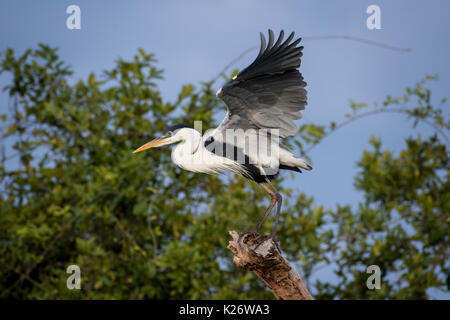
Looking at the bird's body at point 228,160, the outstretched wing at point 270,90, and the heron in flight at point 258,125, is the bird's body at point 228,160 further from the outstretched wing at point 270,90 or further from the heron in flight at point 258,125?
the outstretched wing at point 270,90

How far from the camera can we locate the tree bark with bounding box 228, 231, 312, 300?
3.85m

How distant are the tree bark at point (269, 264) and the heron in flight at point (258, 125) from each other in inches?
9.4

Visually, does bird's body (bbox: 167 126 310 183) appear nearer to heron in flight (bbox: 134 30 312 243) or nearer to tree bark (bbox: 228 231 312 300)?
heron in flight (bbox: 134 30 312 243)

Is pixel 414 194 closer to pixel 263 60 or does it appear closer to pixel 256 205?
pixel 256 205

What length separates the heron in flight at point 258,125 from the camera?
3.84 meters

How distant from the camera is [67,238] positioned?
6492 millimetres

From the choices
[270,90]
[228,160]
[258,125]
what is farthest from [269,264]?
[270,90]

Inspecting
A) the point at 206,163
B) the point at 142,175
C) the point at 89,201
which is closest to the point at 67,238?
the point at 89,201

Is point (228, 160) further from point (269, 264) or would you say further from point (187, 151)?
point (269, 264)

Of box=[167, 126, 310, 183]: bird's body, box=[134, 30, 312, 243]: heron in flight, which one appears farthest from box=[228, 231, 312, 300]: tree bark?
box=[167, 126, 310, 183]: bird's body

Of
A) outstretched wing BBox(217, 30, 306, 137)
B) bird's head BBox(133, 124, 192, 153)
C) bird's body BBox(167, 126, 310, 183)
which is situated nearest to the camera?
outstretched wing BBox(217, 30, 306, 137)

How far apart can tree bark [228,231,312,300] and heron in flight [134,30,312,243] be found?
239 mm

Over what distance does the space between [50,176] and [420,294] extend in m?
4.01
